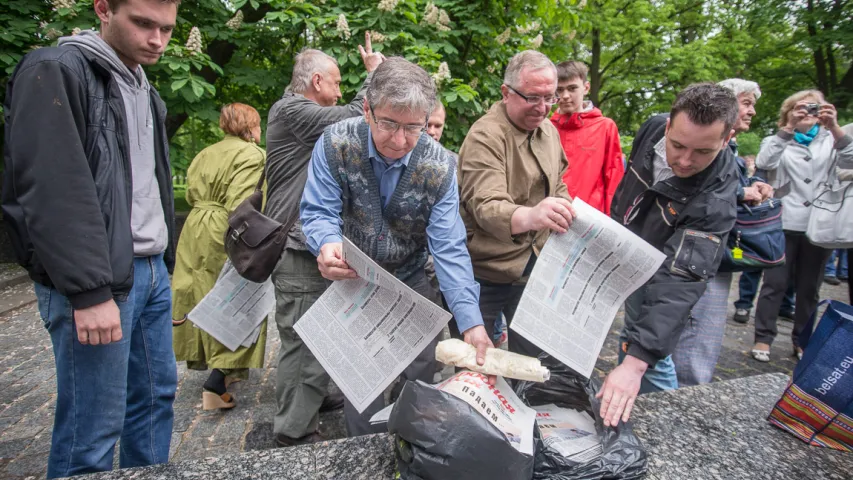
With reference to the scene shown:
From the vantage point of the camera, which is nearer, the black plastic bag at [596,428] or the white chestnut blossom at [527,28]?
→ the black plastic bag at [596,428]

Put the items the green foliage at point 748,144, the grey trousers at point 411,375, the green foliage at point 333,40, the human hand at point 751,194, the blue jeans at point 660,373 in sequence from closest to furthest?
the grey trousers at point 411,375, the blue jeans at point 660,373, the human hand at point 751,194, the green foliage at point 333,40, the green foliage at point 748,144

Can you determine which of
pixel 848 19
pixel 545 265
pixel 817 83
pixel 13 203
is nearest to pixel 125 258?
pixel 13 203

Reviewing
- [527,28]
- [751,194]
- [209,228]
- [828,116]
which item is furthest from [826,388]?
[527,28]

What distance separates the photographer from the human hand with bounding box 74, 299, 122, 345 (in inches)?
56.6

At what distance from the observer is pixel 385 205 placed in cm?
195

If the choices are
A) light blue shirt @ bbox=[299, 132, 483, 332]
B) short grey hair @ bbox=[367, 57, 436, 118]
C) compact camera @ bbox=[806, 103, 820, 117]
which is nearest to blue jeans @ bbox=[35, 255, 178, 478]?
light blue shirt @ bbox=[299, 132, 483, 332]

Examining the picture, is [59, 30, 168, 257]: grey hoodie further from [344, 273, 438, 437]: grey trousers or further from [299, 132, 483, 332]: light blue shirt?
[344, 273, 438, 437]: grey trousers

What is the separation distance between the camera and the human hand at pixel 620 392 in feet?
5.10

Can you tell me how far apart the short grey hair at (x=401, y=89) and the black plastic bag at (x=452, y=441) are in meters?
0.95

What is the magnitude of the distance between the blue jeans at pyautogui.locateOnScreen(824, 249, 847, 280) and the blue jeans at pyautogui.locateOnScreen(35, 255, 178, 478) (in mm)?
8545

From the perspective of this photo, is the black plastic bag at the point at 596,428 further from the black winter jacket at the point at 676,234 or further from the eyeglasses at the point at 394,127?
the eyeglasses at the point at 394,127

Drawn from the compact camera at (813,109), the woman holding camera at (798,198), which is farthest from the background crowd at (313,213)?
the woman holding camera at (798,198)

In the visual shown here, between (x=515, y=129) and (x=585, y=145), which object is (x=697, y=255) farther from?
(x=585, y=145)

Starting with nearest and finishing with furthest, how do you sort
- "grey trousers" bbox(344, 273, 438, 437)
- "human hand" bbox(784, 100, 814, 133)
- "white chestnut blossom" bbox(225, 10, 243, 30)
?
"grey trousers" bbox(344, 273, 438, 437)
"human hand" bbox(784, 100, 814, 133)
"white chestnut blossom" bbox(225, 10, 243, 30)
